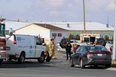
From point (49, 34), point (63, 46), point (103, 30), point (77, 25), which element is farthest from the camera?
point (77, 25)

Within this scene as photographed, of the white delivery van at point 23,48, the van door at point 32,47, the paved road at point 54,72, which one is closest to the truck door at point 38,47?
the white delivery van at point 23,48

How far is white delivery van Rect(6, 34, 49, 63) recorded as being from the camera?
61.6 feet

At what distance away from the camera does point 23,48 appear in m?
19.7

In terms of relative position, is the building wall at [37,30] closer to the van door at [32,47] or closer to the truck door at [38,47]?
the truck door at [38,47]

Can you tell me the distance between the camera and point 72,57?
59.6ft

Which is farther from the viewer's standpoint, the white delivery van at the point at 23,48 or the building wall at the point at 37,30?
the building wall at the point at 37,30

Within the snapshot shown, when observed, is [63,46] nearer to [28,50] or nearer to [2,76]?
[28,50]

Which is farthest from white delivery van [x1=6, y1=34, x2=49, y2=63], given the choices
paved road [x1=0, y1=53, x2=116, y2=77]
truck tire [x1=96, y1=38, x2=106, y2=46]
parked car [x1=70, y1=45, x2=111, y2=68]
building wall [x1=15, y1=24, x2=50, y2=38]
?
building wall [x1=15, y1=24, x2=50, y2=38]

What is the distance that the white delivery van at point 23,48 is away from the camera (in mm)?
18766

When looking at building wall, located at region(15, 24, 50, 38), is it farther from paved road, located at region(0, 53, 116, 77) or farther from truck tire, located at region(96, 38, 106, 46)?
paved road, located at region(0, 53, 116, 77)

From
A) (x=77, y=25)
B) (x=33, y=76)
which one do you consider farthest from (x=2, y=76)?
(x=77, y=25)

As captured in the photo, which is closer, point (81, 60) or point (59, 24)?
point (81, 60)

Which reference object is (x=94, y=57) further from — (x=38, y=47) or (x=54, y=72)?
(x=38, y=47)

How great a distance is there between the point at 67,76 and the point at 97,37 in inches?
1011
